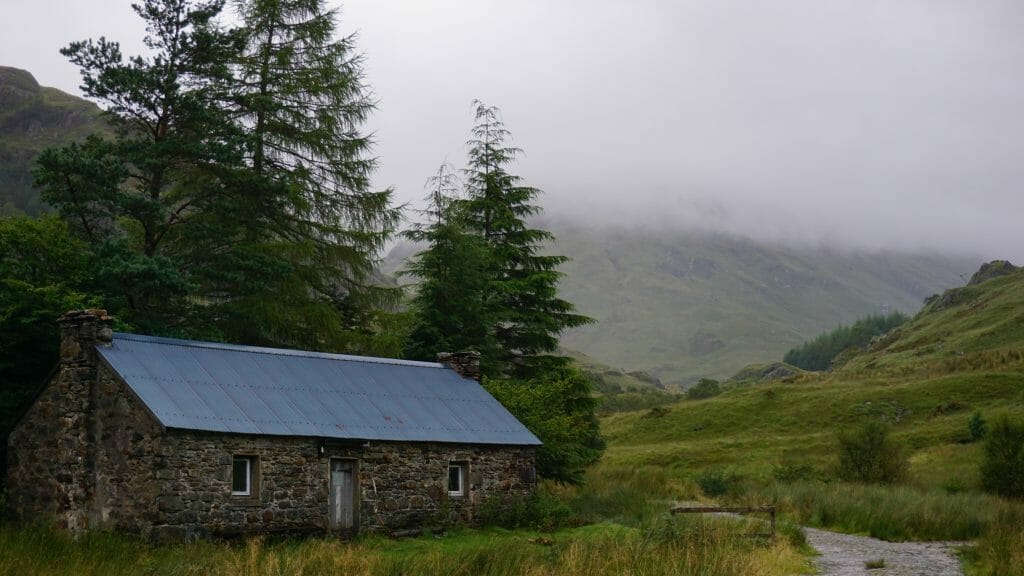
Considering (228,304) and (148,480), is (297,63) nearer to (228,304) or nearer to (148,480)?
(228,304)

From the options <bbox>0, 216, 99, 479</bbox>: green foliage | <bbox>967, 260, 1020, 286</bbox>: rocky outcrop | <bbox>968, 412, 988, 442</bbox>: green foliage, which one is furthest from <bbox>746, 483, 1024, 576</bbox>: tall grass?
<bbox>967, 260, 1020, 286</bbox>: rocky outcrop

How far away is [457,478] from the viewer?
85.5ft

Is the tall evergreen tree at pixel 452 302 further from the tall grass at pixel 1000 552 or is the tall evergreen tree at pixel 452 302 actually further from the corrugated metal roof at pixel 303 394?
the tall grass at pixel 1000 552

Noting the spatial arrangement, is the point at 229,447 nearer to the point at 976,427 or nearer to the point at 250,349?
the point at 250,349

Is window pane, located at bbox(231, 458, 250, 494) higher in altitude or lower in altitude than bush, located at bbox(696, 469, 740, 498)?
higher

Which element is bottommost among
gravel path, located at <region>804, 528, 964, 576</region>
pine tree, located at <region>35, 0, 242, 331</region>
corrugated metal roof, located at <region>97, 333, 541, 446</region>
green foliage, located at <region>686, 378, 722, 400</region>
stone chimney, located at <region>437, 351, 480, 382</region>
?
gravel path, located at <region>804, 528, 964, 576</region>

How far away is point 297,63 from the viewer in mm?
34469

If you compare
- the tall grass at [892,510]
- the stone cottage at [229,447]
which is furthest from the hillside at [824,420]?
the stone cottage at [229,447]

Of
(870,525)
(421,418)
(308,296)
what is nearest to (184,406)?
(421,418)

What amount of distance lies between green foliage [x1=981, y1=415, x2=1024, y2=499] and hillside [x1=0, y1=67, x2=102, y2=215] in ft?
351

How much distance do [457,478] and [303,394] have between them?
185 inches

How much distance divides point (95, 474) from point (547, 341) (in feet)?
66.8

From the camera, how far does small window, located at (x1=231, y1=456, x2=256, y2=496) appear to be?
70.0 feet

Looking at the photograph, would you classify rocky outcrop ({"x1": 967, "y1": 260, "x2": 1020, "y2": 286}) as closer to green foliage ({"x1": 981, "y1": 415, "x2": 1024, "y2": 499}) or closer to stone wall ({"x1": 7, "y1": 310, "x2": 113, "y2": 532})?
green foliage ({"x1": 981, "y1": 415, "x2": 1024, "y2": 499})
